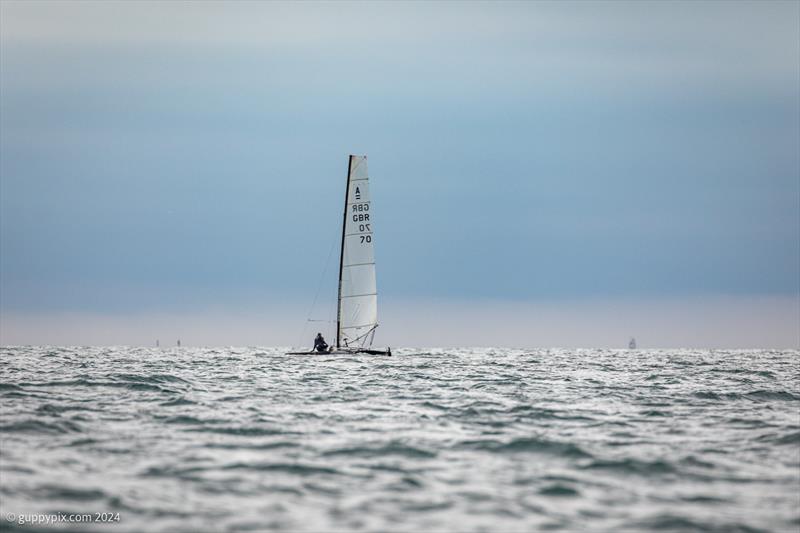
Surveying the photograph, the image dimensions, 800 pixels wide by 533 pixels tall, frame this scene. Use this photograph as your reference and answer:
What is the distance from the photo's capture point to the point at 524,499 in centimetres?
1503

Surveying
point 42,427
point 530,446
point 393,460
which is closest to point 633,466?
point 530,446

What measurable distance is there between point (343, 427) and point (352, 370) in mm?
26786

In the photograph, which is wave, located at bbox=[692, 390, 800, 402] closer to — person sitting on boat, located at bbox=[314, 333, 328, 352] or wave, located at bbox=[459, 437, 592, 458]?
wave, located at bbox=[459, 437, 592, 458]

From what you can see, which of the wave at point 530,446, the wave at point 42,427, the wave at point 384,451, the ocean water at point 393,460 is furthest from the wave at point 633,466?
the wave at point 42,427

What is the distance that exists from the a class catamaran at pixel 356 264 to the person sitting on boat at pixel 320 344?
1435 mm

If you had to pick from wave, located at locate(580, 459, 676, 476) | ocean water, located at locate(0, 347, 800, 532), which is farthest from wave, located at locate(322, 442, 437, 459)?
wave, located at locate(580, 459, 676, 476)

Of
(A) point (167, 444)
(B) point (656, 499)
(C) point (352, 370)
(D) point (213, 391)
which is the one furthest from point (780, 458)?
(C) point (352, 370)

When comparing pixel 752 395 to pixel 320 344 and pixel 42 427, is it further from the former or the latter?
pixel 320 344

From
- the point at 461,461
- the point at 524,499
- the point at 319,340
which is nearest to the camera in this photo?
the point at 524,499

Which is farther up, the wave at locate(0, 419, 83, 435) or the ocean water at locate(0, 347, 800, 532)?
the wave at locate(0, 419, 83, 435)

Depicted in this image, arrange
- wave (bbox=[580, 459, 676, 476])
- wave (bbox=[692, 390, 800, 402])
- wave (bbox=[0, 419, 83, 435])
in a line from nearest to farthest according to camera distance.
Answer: wave (bbox=[580, 459, 676, 476]) < wave (bbox=[0, 419, 83, 435]) < wave (bbox=[692, 390, 800, 402])

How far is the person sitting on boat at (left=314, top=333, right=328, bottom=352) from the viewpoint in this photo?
214ft

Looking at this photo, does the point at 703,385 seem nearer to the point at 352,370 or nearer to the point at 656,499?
the point at 352,370

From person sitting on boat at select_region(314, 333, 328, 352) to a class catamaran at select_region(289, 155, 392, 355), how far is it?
4.71 ft
